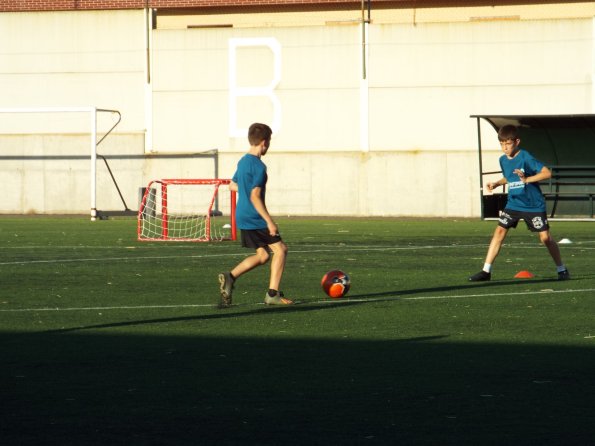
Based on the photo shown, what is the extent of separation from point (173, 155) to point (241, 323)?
92.7ft

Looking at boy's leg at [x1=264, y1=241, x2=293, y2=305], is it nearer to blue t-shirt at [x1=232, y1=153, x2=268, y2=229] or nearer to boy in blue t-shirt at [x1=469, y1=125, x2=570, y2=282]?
blue t-shirt at [x1=232, y1=153, x2=268, y2=229]

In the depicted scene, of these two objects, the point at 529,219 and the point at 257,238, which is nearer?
the point at 257,238

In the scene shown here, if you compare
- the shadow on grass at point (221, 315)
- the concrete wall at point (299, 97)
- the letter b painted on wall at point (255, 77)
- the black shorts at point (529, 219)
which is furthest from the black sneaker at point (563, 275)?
the letter b painted on wall at point (255, 77)

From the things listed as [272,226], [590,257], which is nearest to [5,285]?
[272,226]

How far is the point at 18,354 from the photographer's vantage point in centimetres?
900

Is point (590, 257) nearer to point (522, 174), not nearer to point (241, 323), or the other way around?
point (522, 174)

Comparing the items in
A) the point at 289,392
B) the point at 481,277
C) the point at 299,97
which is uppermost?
the point at 299,97

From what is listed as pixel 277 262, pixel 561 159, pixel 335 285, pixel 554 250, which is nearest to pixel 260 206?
pixel 277 262

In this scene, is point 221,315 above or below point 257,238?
below

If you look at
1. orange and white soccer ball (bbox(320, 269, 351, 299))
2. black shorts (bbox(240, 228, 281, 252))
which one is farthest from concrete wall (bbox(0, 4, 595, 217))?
black shorts (bbox(240, 228, 281, 252))

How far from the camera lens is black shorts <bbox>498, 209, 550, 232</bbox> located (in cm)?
1453

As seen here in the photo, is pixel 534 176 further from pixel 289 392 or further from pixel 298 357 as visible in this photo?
pixel 289 392

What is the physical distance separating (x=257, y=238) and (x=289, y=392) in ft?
15.2

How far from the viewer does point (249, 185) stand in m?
11.8
